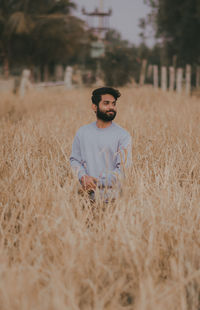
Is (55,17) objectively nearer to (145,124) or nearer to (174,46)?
(174,46)

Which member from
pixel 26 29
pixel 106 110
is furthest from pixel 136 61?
pixel 106 110

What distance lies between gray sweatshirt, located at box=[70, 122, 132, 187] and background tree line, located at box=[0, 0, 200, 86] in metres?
10.7

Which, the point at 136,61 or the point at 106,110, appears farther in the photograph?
the point at 136,61

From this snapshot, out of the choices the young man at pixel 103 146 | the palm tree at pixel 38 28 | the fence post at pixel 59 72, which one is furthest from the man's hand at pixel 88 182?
the fence post at pixel 59 72

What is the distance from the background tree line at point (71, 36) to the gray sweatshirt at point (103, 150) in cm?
1069

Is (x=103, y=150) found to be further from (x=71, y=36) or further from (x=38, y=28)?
(x=71, y=36)

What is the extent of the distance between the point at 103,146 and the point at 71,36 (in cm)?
2324

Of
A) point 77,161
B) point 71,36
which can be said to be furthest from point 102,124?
point 71,36

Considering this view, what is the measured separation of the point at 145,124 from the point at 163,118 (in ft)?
2.06

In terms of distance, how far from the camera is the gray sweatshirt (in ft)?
7.37

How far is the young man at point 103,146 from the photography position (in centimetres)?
220

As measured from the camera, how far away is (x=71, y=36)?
78.2 ft

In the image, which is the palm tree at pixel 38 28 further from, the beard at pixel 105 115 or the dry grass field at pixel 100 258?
the dry grass field at pixel 100 258

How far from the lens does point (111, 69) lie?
13.1 meters
